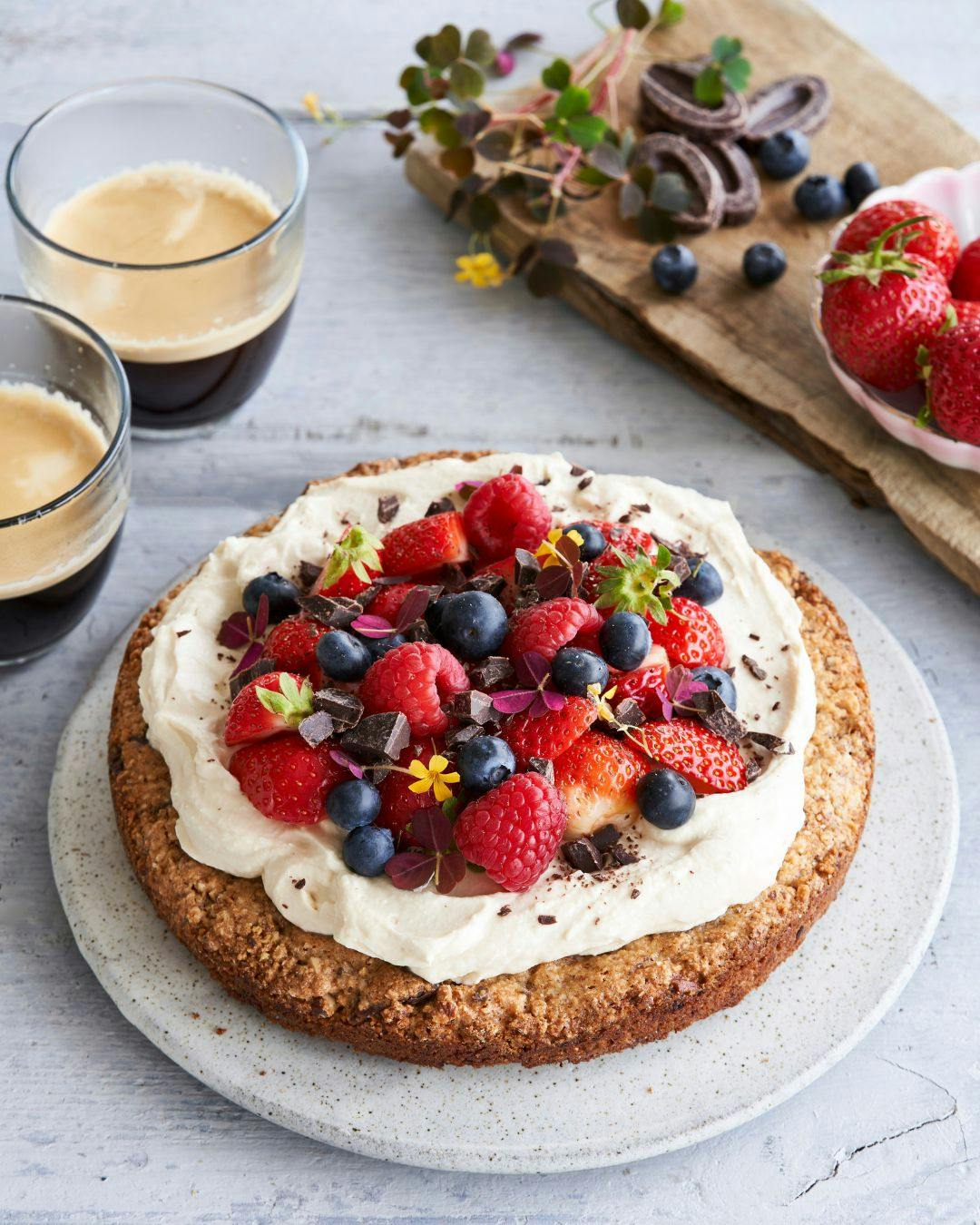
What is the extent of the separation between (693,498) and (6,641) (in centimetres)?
179

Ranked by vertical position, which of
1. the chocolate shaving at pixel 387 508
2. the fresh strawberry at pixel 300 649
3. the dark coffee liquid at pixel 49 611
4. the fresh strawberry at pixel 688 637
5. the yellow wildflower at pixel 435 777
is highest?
the fresh strawberry at pixel 688 637

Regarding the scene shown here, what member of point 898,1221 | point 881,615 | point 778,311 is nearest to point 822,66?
point 778,311

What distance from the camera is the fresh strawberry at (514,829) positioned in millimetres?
2641

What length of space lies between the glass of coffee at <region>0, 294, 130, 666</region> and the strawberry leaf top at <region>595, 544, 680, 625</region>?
123 centimetres

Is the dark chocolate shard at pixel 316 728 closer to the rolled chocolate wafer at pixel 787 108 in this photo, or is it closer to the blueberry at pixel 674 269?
the blueberry at pixel 674 269

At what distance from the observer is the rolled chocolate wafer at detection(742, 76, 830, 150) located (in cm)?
470

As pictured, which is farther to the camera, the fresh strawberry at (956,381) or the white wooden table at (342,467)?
the fresh strawberry at (956,381)

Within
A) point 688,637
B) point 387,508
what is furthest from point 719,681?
point 387,508

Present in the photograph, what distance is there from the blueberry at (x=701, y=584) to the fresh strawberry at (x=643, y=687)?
0.32 metres

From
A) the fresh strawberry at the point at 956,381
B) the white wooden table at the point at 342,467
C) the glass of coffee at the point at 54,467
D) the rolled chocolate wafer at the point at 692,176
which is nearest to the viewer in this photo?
the white wooden table at the point at 342,467

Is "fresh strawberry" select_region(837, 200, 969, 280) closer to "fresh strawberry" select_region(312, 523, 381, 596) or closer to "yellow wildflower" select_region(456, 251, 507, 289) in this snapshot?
"yellow wildflower" select_region(456, 251, 507, 289)

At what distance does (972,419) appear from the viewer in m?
3.71

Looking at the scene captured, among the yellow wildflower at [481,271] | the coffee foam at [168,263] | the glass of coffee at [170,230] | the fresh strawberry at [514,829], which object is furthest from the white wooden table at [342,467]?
the fresh strawberry at [514,829]

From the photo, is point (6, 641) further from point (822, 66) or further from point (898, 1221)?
point (822, 66)
